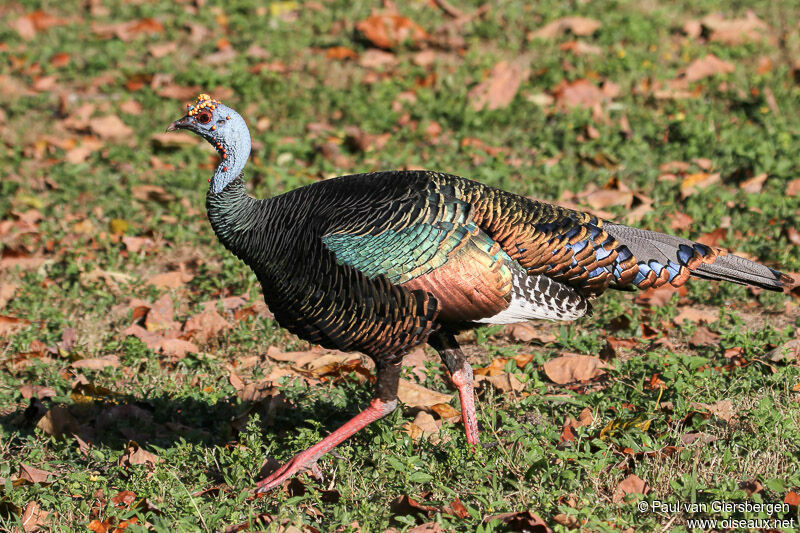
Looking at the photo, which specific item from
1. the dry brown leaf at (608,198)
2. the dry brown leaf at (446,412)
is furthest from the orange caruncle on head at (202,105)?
the dry brown leaf at (608,198)

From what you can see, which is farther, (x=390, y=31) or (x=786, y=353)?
(x=390, y=31)

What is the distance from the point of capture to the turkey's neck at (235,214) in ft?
14.3

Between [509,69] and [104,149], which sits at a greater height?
[509,69]

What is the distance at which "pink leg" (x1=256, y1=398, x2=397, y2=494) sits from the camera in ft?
13.5

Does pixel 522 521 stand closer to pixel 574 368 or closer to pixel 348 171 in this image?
pixel 574 368

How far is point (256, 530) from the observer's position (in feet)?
12.2

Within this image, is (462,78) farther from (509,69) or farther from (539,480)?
(539,480)

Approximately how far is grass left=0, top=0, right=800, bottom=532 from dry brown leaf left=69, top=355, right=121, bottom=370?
0.06 meters

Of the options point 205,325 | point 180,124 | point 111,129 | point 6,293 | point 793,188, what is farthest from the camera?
point 111,129

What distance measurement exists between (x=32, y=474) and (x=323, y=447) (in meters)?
1.33

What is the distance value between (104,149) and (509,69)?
3.40 m

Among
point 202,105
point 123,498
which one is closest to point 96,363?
point 123,498

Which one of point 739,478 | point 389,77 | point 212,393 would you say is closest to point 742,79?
point 389,77

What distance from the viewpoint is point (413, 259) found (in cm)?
393
